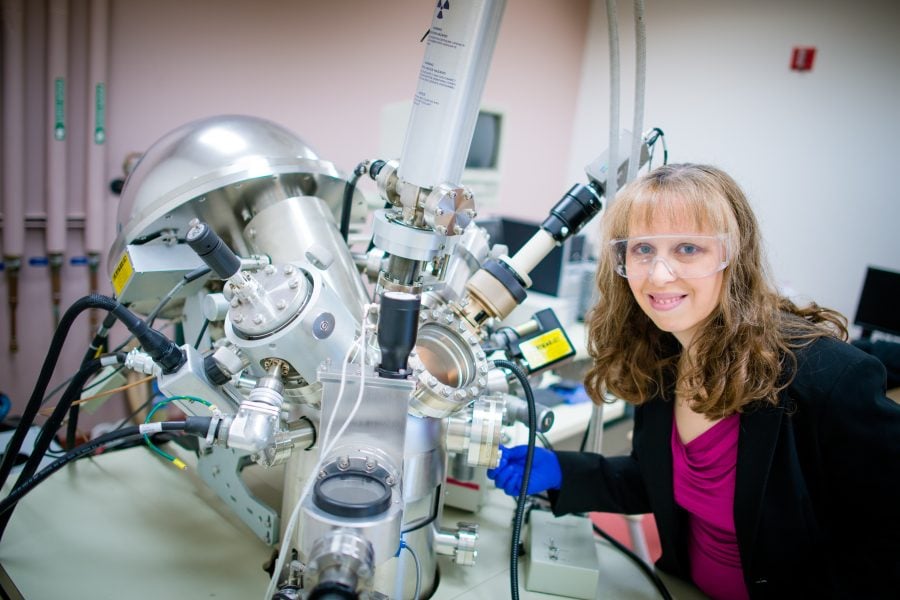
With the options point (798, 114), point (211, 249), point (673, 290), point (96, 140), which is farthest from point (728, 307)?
point (798, 114)

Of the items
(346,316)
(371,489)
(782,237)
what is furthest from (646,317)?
(782,237)

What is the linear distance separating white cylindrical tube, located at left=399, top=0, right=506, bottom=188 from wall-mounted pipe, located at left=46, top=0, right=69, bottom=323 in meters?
Answer: 1.72

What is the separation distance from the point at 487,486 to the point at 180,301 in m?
0.66

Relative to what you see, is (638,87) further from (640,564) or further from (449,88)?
(640,564)

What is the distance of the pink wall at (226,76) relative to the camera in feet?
6.62

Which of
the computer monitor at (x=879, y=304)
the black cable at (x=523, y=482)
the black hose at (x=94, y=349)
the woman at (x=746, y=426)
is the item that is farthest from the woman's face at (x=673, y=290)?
the computer monitor at (x=879, y=304)

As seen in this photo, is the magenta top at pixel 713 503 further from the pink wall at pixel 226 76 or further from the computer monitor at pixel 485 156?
the pink wall at pixel 226 76

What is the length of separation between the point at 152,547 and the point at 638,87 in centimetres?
107

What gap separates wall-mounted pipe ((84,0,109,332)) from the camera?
1933 millimetres

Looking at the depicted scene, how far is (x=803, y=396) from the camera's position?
2.91ft

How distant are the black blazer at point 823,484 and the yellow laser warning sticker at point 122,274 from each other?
0.97 meters

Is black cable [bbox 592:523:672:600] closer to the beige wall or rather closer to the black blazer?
the black blazer

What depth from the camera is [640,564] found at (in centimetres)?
101

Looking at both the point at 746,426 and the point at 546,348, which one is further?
the point at 546,348
